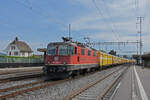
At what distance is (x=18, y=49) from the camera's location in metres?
71.7

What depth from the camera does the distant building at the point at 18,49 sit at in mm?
71938

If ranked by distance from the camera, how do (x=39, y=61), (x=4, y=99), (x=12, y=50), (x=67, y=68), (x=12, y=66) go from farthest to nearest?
1. (x=12, y=50)
2. (x=39, y=61)
3. (x=12, y=66)
4. (x=67, y=68)
5. (x=4, y=99)

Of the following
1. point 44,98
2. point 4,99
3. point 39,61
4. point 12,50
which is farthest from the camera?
point 12,50

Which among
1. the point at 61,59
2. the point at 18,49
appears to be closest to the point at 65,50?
the point at 61,59

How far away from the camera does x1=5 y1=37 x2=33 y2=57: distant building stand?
71938mm

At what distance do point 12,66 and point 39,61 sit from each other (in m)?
11.0

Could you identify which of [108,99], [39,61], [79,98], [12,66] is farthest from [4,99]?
[39,61]

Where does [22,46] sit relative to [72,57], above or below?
above

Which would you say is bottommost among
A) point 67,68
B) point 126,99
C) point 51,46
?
point 126,99

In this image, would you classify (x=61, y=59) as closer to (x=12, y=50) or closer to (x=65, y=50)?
(x=65, y=50)

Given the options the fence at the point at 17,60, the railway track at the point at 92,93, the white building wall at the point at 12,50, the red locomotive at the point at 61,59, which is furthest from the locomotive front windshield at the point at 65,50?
the white building wall at the point at 12,50

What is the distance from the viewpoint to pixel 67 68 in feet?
48.8

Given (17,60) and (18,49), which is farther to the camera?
(18,49)

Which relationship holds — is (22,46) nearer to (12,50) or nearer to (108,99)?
(12,50)
